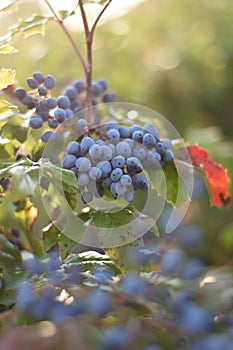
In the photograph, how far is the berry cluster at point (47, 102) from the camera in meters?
0.85

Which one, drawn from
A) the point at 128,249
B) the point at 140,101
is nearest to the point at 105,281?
the point at 128,249

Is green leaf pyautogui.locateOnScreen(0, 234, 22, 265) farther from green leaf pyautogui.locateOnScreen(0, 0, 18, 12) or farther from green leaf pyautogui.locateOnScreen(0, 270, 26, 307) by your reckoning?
green leaf pyautogui.locateOnScreen(0, 0, 18, 12)

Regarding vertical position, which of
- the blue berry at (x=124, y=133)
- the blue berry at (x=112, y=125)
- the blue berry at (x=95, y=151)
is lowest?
the blue berry at (x=124, y=133)

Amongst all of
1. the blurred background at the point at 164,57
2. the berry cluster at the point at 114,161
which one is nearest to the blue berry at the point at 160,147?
the berry cluster at the point at 114,161

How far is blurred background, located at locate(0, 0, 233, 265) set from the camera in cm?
213

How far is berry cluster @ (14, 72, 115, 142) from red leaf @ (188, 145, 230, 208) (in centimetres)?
18

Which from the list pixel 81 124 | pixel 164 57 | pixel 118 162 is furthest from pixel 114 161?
pixel 164 57

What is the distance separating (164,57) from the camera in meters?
2.40

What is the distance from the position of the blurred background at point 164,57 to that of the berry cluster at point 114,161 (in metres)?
1.19

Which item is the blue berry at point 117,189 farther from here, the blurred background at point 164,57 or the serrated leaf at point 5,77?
the blurred background at point 164,57

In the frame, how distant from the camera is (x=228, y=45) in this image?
7.77 feet

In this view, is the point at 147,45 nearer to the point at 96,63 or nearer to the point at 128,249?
the point at 96,63

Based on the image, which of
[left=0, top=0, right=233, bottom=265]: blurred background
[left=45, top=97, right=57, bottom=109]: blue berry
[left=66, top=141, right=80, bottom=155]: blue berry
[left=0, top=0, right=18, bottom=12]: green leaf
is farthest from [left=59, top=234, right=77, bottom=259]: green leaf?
[left=0, top=0, right=233, bottom=265]: blurred background

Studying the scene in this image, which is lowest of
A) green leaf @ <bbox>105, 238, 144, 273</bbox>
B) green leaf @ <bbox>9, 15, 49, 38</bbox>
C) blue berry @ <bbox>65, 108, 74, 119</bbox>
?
green leaf @ <bbox>105, 238, 144, 273</bbox>
